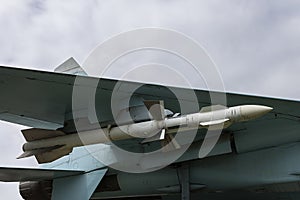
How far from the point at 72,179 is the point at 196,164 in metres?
3.28

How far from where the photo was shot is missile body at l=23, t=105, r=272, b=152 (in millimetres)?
7977

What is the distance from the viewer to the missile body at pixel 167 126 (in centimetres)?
798

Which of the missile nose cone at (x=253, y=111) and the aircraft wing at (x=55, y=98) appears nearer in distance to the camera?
the missile nose cone at (x=253, y=111)

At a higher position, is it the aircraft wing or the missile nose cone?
the aircraft wing

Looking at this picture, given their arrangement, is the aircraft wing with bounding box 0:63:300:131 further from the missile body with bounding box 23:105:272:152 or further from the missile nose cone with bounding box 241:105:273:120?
the missile nose cone with bounding box 241:105:273:120

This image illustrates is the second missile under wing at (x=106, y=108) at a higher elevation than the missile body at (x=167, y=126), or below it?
higher

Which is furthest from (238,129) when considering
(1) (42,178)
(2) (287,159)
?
(1) (42,178)

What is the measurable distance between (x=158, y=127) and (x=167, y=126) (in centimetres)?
17

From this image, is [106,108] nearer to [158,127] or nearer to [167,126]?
[158,127]

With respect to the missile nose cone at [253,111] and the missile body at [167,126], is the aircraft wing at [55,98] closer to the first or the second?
the missile body at [167,126]

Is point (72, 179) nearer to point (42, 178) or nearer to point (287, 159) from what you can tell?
point (42, 178)

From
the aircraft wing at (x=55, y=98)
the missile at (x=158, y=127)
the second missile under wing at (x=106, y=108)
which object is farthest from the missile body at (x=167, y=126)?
the aircraft wing at (x=55, y=98)

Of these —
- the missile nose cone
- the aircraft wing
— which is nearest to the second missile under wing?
the aircraft wing

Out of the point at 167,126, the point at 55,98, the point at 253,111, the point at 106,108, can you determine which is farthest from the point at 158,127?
the point at 55,98
